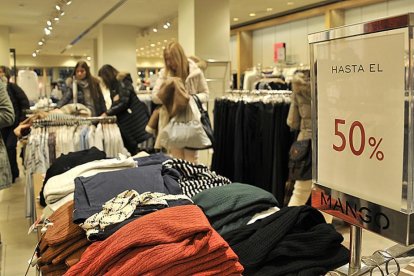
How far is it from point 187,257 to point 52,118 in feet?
8.94

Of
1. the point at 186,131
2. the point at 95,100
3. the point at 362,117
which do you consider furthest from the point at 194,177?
the point at 95,100

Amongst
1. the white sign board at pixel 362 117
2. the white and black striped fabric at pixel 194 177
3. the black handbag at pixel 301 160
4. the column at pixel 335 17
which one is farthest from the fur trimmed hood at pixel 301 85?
the column at pixel 335 17

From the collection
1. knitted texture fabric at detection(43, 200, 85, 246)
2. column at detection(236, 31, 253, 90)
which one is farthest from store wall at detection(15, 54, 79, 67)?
knitted texture fabric at detection(43, 200, 85, 246)

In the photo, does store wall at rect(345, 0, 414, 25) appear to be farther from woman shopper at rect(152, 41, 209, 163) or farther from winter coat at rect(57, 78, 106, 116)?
winter coat at rect(57, 78, 106, 116)

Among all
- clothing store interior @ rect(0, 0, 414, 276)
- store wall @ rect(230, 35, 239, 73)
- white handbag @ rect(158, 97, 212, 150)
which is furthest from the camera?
store wall @ rect(230, 35, 239, 73)

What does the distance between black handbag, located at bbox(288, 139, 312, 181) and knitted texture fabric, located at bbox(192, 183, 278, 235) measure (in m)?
2.10

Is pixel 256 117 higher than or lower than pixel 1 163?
higher

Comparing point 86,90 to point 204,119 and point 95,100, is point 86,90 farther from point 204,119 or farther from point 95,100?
point 204,119

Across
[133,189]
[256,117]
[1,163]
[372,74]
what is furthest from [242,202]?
[256,117]

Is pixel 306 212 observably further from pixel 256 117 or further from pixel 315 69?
pixel 256 117

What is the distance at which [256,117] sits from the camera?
3.89m

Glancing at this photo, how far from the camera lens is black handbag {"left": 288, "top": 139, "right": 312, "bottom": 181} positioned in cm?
331

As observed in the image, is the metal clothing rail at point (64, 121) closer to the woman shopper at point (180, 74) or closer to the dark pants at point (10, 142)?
the woman shopper at point (180, 74)

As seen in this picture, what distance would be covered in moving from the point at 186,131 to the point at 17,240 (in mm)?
1703
